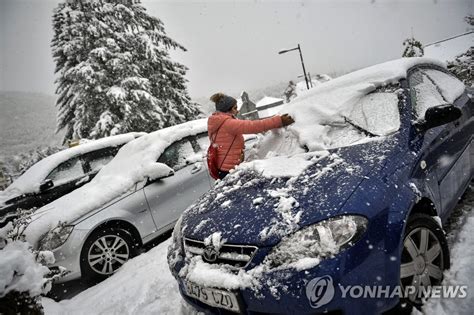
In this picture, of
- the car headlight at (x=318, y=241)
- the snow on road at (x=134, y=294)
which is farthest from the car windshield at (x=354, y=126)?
the snow on road at (x=134, y=294)

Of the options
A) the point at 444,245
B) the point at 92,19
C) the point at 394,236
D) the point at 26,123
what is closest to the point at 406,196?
the point at 394,236

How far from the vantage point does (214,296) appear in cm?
184

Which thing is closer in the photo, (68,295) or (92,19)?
(68,295)

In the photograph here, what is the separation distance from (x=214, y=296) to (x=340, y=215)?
0.87 metres

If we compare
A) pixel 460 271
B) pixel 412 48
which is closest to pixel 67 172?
pixel 460 271

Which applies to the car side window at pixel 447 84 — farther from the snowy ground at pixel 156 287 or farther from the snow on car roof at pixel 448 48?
the snow on car roof at pixel 448 48

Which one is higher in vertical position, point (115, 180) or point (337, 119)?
point (337, 119)

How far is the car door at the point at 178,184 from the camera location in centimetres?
442

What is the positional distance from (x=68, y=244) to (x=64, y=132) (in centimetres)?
1636

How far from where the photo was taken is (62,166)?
5.95 m

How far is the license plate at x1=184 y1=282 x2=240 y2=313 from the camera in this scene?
5.78 feet

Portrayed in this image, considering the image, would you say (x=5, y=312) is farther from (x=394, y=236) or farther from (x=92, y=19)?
(x=92, y=19)

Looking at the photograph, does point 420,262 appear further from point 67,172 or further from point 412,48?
point 412,48

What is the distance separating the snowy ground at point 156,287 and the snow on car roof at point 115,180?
34.6 inches
